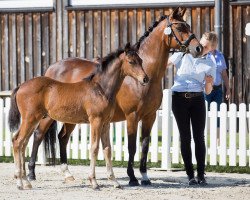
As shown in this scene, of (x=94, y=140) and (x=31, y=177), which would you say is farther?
(x=31, y=177)

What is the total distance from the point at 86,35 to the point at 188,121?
33.7ft

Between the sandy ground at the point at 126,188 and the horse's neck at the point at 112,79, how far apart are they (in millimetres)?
1301

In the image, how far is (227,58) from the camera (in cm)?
2359

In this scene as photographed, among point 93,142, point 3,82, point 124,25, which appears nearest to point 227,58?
point 124,25

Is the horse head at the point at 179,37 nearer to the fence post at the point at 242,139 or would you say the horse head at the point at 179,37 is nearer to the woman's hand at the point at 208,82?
the woman's hand at the point at 208,82

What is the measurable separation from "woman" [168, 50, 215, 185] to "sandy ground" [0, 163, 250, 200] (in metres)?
0.42

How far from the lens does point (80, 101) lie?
1484cm

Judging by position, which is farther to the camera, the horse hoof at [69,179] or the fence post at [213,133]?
the fence post at [213,133]

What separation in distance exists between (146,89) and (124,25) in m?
9.83

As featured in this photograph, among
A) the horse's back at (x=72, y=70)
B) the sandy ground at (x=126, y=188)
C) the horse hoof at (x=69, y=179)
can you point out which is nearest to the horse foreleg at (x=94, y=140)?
the sandy ground at (x=126, y=188)

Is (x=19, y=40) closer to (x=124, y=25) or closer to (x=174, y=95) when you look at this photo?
(x=124, y=25)

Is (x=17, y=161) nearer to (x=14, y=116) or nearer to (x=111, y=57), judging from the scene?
(x=14, y=116)

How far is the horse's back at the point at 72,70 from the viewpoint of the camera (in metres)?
16.4

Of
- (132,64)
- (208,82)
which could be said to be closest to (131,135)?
(132,64)
